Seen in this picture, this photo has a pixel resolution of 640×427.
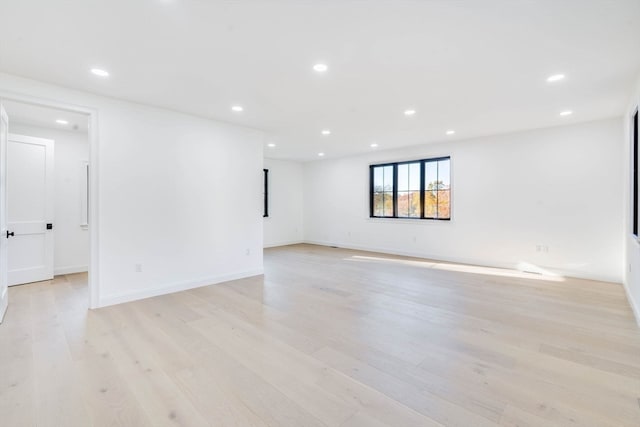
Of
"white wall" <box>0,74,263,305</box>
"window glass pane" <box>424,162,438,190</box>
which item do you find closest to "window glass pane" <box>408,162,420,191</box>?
"window glass pane" <box>424,162,438,190</box>

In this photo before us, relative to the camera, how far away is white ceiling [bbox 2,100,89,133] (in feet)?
13.1

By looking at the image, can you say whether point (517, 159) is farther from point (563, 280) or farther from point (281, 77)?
point (281, 77)

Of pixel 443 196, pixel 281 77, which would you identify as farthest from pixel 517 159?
pixel 281 77

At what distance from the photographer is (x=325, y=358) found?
2.41m

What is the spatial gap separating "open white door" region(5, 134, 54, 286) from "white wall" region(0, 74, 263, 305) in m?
2.15

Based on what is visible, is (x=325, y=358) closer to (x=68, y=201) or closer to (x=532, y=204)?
(x=532, y=204)

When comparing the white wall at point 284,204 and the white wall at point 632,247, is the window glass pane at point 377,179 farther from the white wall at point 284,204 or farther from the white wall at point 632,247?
the white wall at point 632,247

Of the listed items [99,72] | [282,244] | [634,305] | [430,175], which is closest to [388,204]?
[430,175]

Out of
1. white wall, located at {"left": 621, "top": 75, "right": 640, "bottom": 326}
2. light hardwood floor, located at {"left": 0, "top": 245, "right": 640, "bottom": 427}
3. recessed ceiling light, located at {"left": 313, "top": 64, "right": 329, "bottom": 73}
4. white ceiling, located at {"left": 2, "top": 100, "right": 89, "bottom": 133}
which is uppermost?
recessed ceiling light, located at {"left": 313, "top": 64, "right": 329, "bottom": 73}

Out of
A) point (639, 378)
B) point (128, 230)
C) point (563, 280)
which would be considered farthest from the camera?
point (563, 280)

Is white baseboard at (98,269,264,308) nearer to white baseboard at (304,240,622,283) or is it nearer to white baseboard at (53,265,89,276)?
white baseboard at (53,265,89,276)

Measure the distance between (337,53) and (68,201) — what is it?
18.1ft

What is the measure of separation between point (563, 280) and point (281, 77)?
533 cm

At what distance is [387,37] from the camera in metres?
2.38
